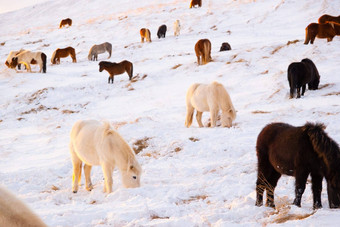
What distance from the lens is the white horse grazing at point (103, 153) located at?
6797 millimetres

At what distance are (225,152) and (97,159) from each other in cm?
302

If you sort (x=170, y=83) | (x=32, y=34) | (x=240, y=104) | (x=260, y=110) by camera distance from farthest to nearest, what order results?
(x=32, y=34) < (x=170, y=83) < (x=240, y=104) < (x=260, y=110)

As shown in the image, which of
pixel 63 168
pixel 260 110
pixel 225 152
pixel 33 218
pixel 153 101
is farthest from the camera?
pixel 153 101

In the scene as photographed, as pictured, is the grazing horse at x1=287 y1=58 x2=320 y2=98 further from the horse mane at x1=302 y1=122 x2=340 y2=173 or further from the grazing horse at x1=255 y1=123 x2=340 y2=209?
the horse mane at x1=302 y1=122 x2=340 y2=173

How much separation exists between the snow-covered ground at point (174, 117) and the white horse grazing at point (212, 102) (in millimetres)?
560

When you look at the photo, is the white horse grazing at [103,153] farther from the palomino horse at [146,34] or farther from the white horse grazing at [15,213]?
the palomino horse at [146,34]

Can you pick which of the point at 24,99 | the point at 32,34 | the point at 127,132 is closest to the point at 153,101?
the point at 127,132

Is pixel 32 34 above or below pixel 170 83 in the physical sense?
above

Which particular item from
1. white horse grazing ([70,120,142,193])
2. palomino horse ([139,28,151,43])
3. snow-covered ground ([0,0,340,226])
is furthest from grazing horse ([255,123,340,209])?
palomino horse ([139,28,151,43])

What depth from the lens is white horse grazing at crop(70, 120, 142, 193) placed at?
6797mm

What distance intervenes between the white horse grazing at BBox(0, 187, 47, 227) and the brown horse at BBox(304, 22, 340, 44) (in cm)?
2086

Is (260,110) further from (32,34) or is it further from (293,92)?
(32,34)

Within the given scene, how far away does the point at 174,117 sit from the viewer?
13789mm

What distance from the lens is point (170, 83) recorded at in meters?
19.7
